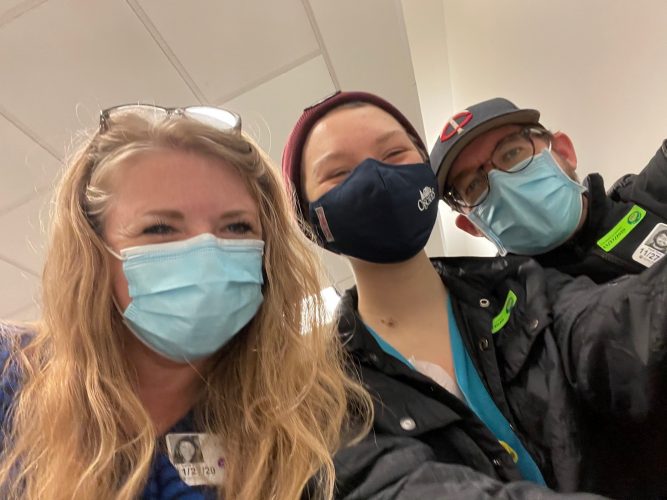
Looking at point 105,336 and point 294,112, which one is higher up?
point 105,336

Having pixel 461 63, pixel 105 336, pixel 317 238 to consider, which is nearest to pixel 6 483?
pixel 105 336

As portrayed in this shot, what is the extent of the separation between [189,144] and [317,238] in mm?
372

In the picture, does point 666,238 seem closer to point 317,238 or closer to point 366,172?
point 366,172

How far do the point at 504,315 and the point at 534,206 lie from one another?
0.35 meters

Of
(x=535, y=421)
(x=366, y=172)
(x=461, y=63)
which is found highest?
(x=366, y=172)

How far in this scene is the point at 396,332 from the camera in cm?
111

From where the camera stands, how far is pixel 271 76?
1.98 meters

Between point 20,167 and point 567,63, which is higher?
point 20,167

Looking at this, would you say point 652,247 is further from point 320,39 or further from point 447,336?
point 320,39

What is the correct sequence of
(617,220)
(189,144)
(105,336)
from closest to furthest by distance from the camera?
1. (105,336)
2. (189,144)
3. (617,220)

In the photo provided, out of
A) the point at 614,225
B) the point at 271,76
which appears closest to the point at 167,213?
the point at 614,225

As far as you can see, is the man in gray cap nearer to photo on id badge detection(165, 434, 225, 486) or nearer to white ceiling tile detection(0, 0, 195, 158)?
photo on id badge detection(165, 434, 225, 486)

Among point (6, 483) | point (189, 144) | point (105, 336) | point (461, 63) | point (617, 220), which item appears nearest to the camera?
Answer: point (6, 483)

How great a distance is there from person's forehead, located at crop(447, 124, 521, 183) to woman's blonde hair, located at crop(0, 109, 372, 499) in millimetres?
521
